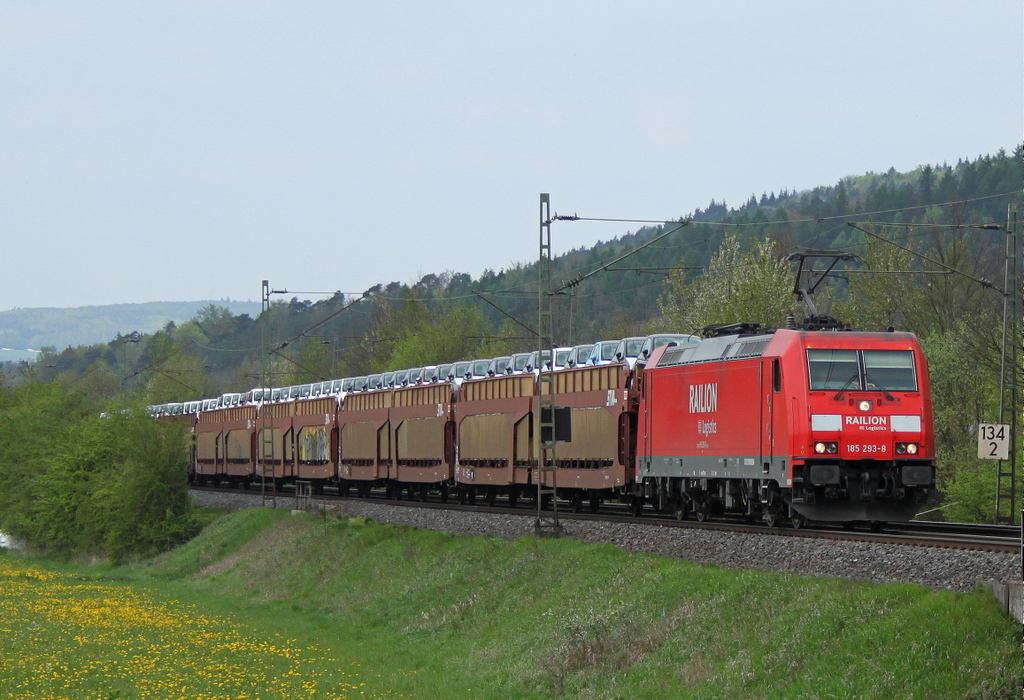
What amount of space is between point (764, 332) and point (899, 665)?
483 inches

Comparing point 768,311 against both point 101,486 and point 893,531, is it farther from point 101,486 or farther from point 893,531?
point 101,486

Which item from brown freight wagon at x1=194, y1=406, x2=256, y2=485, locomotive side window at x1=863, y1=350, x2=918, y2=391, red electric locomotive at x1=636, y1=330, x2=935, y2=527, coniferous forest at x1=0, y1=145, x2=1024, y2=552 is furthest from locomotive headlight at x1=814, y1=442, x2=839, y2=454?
brown freight wagon at x1=194, y1=406, x2=256, y2=485

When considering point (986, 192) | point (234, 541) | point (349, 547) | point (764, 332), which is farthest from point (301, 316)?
point (764, 332)

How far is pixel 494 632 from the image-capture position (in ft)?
84.9

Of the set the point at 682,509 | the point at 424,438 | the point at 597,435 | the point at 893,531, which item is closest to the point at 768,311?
the point at 424,438

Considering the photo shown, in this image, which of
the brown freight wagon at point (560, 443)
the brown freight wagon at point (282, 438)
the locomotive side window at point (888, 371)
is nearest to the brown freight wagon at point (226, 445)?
the brown freight wagon at point (282, 438)

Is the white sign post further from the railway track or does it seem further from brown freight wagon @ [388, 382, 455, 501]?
brown freight wagon @ [388, 382, 455, 501]

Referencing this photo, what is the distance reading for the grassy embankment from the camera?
1549 cm

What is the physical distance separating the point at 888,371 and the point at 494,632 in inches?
376

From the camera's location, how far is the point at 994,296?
56562mm

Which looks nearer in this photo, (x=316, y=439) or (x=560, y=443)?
(x=560, y=443)

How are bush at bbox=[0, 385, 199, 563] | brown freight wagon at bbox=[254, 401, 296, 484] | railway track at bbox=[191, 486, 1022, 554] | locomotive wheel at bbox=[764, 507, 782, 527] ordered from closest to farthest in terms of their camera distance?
railway track at bbox=[191, 486, 1022, 554] < locomotive wheel at bbox=[764, 507, 782, 527] < bush at bbox=[0, 385, 199, 563] < brown freight wagon at bbox=[254, 401, 296, 484]

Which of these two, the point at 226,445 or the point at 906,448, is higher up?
the point at 226,445

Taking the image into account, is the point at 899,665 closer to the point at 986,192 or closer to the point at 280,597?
the point at 280,597
